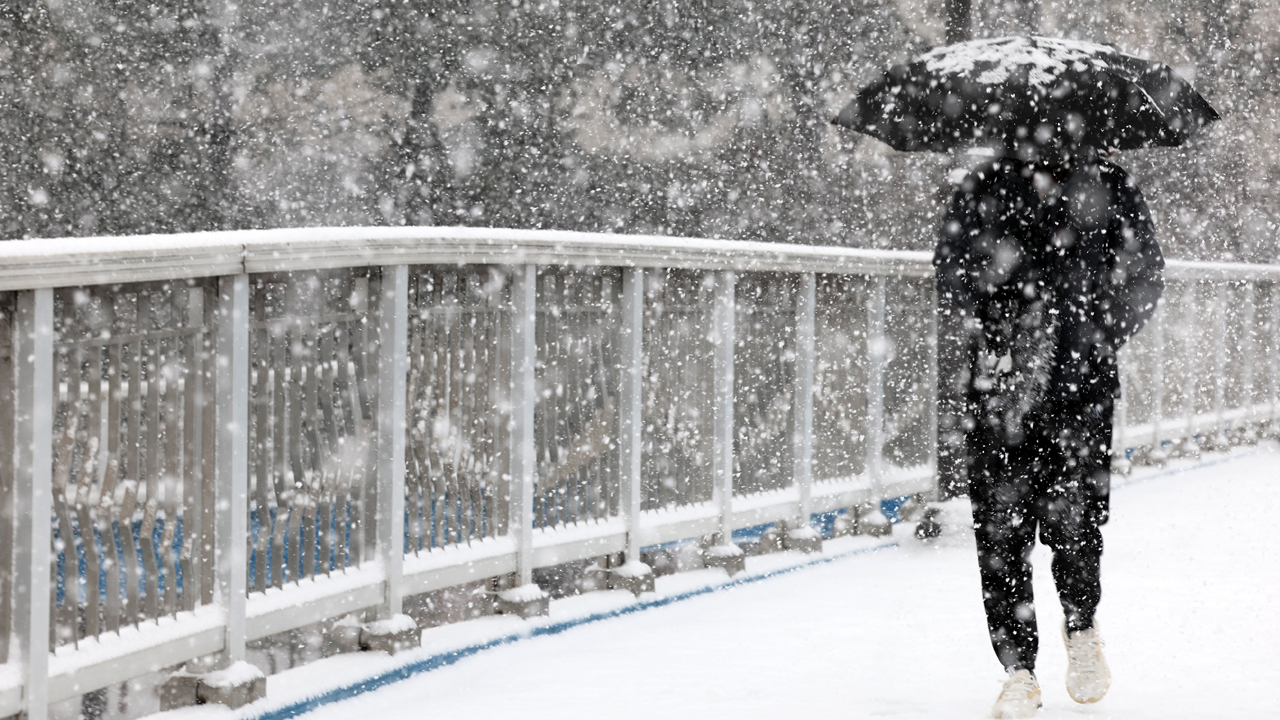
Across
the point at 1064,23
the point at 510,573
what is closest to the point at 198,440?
the point at 510,573

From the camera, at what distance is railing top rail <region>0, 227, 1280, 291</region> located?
11.3 ft

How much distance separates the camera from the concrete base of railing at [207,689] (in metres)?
4.11

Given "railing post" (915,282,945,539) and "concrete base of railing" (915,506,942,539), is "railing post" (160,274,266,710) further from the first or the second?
"railing post" (915,282,945,539)

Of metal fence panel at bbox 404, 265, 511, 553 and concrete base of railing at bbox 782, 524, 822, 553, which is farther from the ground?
metal fence panel at bbox 404, 265, 511, 553

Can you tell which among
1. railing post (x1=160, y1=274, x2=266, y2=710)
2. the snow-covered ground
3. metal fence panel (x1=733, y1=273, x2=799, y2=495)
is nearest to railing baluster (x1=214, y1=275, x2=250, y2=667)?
railing post (x1=160, y1=274, x2=266, y2=710)

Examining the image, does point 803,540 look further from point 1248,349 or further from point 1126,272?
point 1248,349

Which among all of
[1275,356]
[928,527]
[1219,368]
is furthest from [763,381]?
[1275,356]

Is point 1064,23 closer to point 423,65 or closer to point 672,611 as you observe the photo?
point 423,65

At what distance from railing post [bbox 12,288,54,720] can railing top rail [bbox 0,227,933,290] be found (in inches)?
4.7

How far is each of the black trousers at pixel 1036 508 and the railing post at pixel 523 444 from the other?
179cm

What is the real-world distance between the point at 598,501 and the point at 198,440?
215cm

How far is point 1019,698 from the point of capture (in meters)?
4.18

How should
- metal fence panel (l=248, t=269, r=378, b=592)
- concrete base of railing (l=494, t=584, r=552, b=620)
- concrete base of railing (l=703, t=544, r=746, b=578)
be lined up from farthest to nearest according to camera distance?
concrete base of railing (l=703, t=544, r=746, b=578) < concrete base of railing (l=494, t=584, r=552, b=620) < metal fence panel (l=248, t=269, r=378, b=592)

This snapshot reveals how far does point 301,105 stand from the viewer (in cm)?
1733
